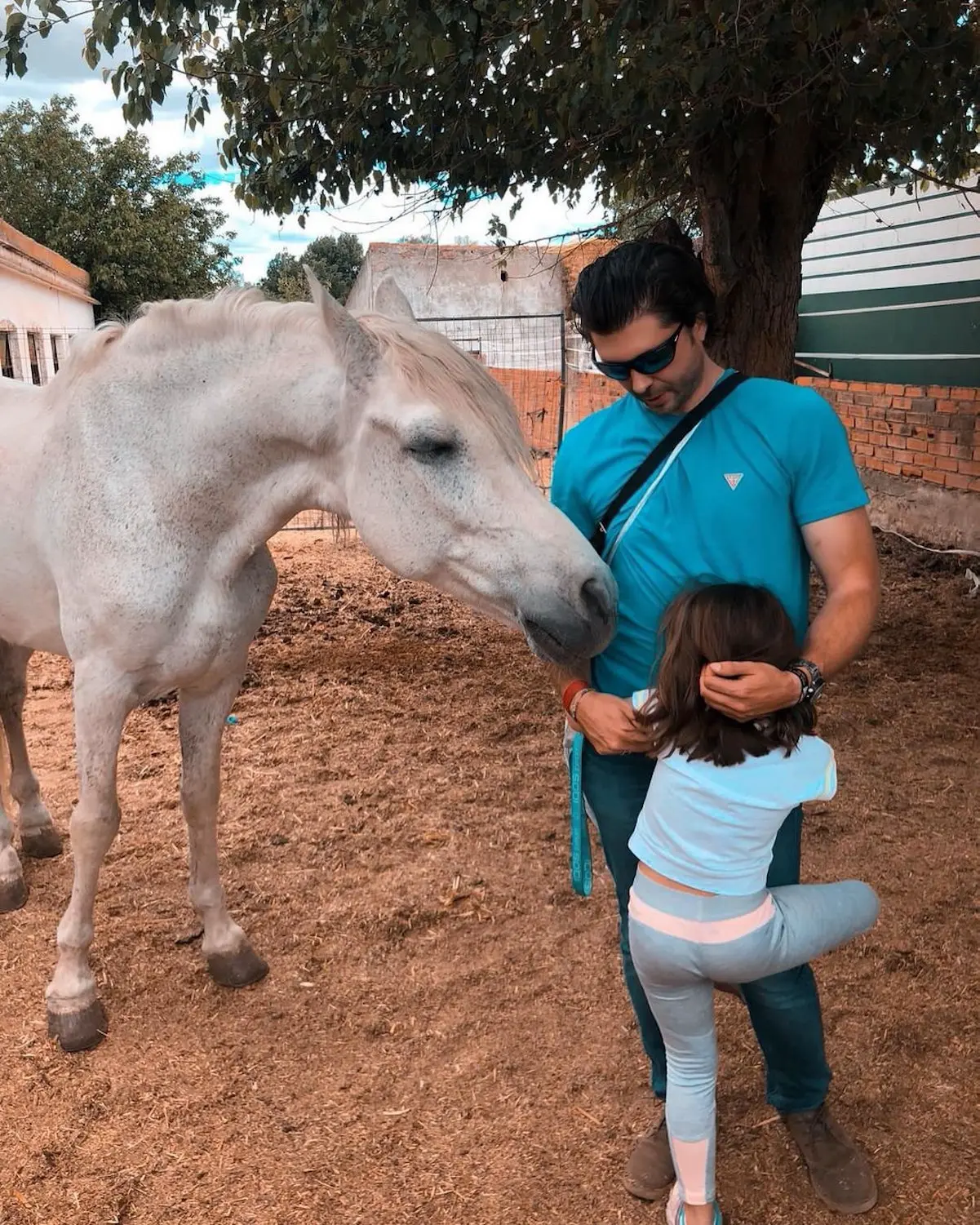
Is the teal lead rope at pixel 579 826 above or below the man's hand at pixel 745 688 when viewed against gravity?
below

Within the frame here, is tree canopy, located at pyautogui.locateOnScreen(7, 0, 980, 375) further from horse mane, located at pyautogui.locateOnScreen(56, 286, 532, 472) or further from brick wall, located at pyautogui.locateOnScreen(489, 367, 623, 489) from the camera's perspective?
brick wall, located at pyautogui.locateOnScreen(489, 367, 623, 489)

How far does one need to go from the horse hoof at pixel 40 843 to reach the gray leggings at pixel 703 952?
2777mm

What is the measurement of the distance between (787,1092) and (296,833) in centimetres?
228

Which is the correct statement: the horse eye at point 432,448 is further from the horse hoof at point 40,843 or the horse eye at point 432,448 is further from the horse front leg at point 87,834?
the horse hoof at point 40,843

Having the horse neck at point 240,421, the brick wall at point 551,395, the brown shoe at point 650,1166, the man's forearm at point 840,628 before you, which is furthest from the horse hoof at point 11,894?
the brick wall at point 551,395

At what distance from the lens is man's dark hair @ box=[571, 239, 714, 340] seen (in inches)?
63.0

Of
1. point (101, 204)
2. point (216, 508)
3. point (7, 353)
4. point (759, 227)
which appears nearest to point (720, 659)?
point (216, 508)

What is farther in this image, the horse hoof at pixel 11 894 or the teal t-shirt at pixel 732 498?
the horse hoof at pixel 11 894

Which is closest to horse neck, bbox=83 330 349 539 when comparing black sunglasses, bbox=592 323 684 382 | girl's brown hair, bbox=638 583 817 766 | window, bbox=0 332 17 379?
black sunglasses, bbox=592 323 684 382

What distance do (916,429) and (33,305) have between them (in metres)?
15.7

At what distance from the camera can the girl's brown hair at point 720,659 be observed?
1543 mm

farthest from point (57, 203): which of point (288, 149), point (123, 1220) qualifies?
point (123, 1220)

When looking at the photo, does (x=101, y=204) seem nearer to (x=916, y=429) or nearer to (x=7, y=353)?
(x=7, y=353)

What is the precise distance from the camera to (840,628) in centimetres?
165
